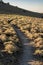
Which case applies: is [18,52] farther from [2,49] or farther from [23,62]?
[23,62]

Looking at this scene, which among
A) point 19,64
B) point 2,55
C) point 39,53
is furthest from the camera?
point 39,53

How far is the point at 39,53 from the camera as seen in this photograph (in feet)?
90.6

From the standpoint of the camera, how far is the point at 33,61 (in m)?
25.1

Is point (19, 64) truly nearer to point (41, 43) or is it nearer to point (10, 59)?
point (10, 59)

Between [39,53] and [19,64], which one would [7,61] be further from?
[39,53]

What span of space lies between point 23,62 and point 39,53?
12.1ft

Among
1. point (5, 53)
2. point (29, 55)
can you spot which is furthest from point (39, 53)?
point (5, 53)

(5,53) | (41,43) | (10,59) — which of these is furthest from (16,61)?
(41,43)

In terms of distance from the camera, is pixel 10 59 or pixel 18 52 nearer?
pixel 10 59

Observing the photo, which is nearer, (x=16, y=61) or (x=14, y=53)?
(x=16, y=61)

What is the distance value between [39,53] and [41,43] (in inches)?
190

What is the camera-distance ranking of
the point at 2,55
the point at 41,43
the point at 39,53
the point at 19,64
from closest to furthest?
the point at 19,64 → the point at 2,55 → the point at 39,53 → the point at 41,43

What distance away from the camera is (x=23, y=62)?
79.9ft

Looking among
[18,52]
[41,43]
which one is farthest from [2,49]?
[41,43]
